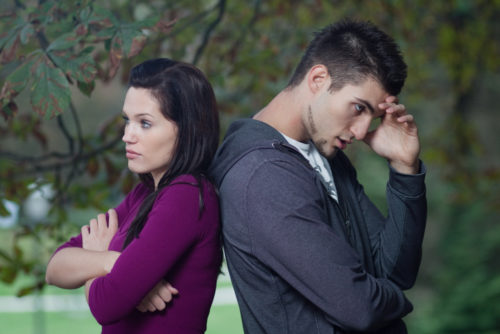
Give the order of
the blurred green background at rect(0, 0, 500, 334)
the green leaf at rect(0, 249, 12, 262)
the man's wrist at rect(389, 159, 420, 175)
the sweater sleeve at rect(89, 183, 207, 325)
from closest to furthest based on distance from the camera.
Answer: the sweater sleeve at rect(89, 183, 207, 325) → the man's wrist at rect(389, 159, 420, 175) → the blurred green background at rect(0, 0, 500, 334) → the green leaf at rect(0, 249, 12, 262)

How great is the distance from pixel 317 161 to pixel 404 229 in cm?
32

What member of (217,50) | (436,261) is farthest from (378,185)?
(217,50)

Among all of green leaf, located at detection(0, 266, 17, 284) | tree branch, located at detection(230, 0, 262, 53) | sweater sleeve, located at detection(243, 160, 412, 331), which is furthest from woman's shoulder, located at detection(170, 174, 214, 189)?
tree branch, located at detection(230, 0, 262, 53)

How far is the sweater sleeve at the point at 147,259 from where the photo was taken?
1576 mm

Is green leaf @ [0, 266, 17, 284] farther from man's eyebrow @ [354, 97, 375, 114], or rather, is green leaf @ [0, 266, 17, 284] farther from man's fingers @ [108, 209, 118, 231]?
man's eyebrow @ [354, 97, 375, 114]

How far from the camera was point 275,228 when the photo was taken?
1595mm

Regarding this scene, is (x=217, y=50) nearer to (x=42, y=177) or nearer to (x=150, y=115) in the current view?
(x=42, y=177)

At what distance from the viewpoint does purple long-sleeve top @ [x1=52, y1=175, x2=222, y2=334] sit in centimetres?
158

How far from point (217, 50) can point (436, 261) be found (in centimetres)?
301

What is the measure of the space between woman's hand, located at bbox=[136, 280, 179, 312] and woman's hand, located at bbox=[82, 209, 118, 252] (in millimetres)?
240

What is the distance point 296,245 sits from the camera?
1.58 meters

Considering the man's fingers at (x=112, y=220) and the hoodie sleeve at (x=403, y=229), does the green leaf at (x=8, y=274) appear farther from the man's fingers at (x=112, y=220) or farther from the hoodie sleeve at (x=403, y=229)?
the hoodie sleeve at (x=403, y=229)

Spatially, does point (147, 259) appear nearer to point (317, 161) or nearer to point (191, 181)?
point (191, 181)

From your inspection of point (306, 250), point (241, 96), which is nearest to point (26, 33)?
point (306, 250)
